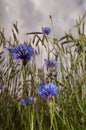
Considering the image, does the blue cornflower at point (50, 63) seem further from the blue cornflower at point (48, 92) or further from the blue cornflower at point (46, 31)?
the blue cornflower at point (48, 92)

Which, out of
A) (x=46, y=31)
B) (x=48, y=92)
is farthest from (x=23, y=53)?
(x=46, y=31)

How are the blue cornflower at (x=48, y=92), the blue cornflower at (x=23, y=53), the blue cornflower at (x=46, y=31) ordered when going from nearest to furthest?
the blue cornflower at (x=48, y=92) < the blue cornflower at (x=23, y=53) < the blue cornflower at (x=46, y=31)

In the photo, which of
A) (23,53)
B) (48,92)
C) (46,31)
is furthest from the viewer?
(46,31)

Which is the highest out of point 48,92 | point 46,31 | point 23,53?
point 46,31

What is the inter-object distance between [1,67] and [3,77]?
82 mm

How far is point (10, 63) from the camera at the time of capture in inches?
100

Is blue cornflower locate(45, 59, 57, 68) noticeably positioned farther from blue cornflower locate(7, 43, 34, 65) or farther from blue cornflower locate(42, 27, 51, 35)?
blue cornflower locate(7, 43, 34, 65)

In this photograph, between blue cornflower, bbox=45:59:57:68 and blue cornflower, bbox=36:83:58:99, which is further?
blue cornflower, bbox=45:59:57:68

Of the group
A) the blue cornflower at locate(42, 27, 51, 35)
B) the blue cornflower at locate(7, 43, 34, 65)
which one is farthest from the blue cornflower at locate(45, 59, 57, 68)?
the blue cornflower at locate(7, 43, 34, 65)

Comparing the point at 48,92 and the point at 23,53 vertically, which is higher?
the point at 23,53

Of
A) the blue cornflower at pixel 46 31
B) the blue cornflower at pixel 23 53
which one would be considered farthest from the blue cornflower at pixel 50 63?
the blue cornflower at pixel 23 53

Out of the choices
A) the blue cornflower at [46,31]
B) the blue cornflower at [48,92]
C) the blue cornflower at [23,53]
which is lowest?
the blue cornflower at [48,92]

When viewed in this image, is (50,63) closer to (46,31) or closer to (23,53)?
(46,31)

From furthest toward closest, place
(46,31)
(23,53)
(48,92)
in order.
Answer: (46,31) < (23,53) < (48,92)
